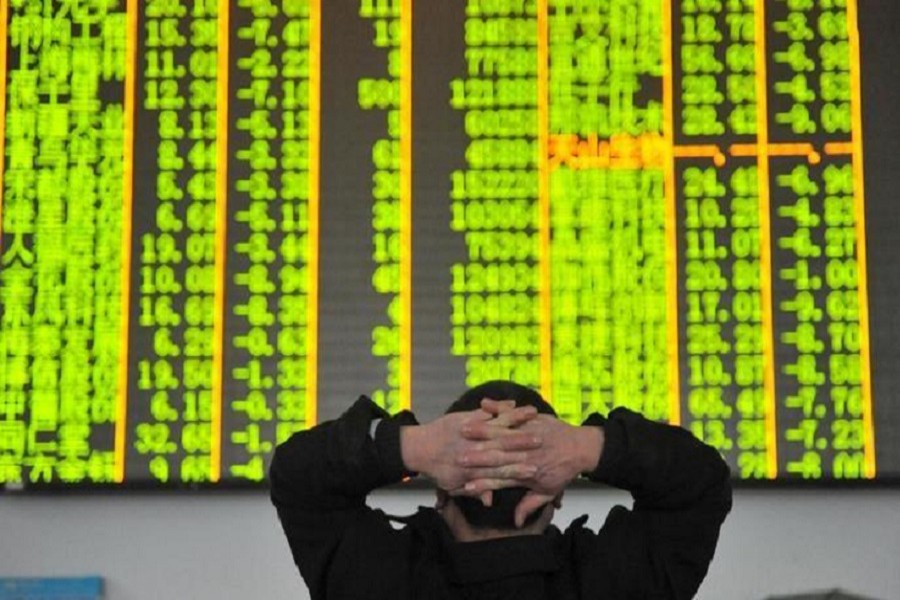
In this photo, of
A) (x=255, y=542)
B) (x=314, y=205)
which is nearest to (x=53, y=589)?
(x=255, y=542)

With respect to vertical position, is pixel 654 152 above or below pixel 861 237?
above

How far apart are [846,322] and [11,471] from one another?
1042mm

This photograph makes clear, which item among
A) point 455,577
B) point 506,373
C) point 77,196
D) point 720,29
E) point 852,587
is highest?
point 720,29

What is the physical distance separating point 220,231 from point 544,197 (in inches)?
16.0

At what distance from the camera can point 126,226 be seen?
→ 1911 mm

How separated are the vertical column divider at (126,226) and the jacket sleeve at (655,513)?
93cm

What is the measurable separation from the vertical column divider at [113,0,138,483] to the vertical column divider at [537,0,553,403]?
0.51 m

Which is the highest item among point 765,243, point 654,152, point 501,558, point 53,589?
point 654,152

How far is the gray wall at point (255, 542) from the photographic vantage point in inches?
74.1

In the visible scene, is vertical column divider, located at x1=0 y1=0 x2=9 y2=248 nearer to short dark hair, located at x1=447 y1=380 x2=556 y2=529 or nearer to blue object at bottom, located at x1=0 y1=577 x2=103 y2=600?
blue object at bottom, located at x1=0 y1=577 x2=103 y2=600

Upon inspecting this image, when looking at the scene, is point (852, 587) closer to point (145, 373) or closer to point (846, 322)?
point (846, 322)

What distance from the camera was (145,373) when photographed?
1887 millimetres

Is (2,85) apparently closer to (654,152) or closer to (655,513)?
(654,152)

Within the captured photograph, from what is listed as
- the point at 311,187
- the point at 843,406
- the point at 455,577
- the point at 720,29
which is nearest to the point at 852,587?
the point at 843,406
